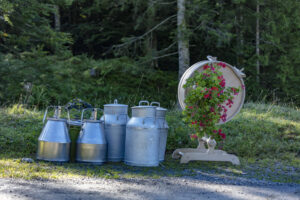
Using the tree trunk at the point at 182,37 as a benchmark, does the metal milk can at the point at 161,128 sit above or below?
below

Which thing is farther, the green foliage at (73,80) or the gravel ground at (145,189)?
the green foliage at (73,80)

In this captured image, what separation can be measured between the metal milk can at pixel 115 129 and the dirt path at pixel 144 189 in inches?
42.4

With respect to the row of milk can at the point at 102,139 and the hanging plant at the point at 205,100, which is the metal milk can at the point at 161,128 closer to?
the row of milk can at the point at 102,139

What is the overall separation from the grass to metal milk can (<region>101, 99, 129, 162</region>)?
0.20 meters

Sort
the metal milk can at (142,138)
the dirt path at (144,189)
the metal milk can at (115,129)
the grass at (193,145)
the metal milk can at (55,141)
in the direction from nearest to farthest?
1. the dirt path at (144,189)
2. the grass at (193,145)
3. the metal milk can at (55,141)
4. the metal milk can at (142,138)
5. the metal milk can at (115,129)

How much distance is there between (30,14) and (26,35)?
174 centimetres

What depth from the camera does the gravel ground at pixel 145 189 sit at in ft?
10.9

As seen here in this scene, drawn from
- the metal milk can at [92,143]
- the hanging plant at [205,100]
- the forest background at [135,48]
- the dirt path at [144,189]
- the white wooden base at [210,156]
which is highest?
the forest background at [135,48]

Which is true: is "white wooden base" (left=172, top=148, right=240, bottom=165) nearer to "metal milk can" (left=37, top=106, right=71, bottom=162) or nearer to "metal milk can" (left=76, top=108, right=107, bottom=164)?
"metal milk can" (left=76, top=108, right=107, bottom=164)

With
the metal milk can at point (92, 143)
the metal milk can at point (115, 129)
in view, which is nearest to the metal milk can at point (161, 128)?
the metal milk can at point (115, 129)

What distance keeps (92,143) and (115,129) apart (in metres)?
0.44

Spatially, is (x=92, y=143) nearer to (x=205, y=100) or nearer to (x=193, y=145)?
(x=205, y=100)

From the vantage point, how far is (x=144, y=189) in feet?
11.9

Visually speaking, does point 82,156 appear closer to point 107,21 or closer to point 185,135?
point 185,135
